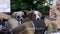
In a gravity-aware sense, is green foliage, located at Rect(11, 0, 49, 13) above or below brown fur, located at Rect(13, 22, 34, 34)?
above

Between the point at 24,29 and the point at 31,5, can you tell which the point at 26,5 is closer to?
the point at 31,5

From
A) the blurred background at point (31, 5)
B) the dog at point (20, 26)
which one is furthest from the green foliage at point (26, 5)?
the dog at point (20, 26)

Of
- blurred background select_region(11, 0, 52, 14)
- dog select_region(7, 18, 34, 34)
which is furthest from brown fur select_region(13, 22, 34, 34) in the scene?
blurred background select_region(11, 0, 52, 14)

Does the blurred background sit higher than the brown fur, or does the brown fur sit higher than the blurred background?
the blurred background

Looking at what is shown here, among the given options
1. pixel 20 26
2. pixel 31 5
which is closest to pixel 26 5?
pixel 31 5

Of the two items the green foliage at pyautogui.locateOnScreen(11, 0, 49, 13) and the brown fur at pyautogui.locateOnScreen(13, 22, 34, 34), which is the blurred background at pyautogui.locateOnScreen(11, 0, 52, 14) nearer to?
the green foliage at pyautogui.locateOnScreen(11, 0, 49, 13)

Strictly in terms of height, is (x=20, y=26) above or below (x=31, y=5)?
below

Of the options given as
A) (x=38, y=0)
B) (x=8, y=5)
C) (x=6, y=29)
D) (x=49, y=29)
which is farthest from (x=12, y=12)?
(x=49, y=29)

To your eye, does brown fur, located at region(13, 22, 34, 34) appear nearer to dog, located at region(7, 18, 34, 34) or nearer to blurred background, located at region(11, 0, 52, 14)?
dog, located at region(7, 18, 34, 34)

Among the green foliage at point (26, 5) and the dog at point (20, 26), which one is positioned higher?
the green foliage at point (26, 5)

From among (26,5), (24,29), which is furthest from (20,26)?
(26,5)

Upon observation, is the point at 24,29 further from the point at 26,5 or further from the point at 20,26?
the point at 26,5

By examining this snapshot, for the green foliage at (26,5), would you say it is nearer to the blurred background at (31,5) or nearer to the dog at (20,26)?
the blurred background at (31,5)

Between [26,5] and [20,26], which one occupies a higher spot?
[26,5]
